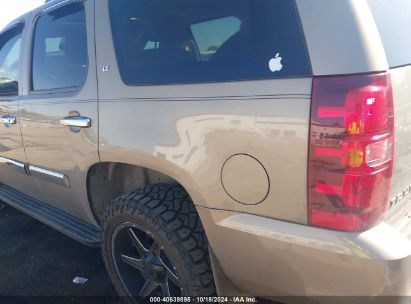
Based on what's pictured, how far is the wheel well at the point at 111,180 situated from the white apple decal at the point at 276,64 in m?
1.14

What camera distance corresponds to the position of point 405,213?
67.2 inches

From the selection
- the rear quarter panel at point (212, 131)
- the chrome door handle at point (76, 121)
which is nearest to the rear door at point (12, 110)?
the chrome door handle at point (76, 121)

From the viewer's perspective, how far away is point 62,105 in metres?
2.51

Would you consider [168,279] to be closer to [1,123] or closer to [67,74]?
[67,74]

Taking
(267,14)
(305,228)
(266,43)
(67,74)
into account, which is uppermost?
(267,14)

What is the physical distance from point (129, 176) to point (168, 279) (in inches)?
28.8

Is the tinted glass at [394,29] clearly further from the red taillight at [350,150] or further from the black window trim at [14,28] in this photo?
the black window trim at [14,28]

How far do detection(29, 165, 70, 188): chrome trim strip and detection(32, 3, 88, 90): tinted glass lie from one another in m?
0.63

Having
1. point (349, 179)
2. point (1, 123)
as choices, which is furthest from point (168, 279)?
point (1, 123)

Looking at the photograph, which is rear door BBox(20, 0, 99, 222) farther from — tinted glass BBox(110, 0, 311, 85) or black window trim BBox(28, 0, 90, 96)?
tinted glass BBox(110, 0, 311, 85)

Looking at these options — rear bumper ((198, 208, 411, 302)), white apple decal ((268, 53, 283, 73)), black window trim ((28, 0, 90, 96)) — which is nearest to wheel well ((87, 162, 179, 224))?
black window trim ((28, 0, 90, 96))

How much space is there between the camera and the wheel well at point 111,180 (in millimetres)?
2445

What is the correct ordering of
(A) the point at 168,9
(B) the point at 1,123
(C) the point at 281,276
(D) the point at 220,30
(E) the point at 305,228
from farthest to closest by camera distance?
1. (B) the point at 1,123
2. (A) the point at 168,9
3. (D) the point at 220,30
4. (C) the point at 281,276
5. (E) the point at 305,228

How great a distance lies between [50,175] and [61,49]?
3.10 ft
